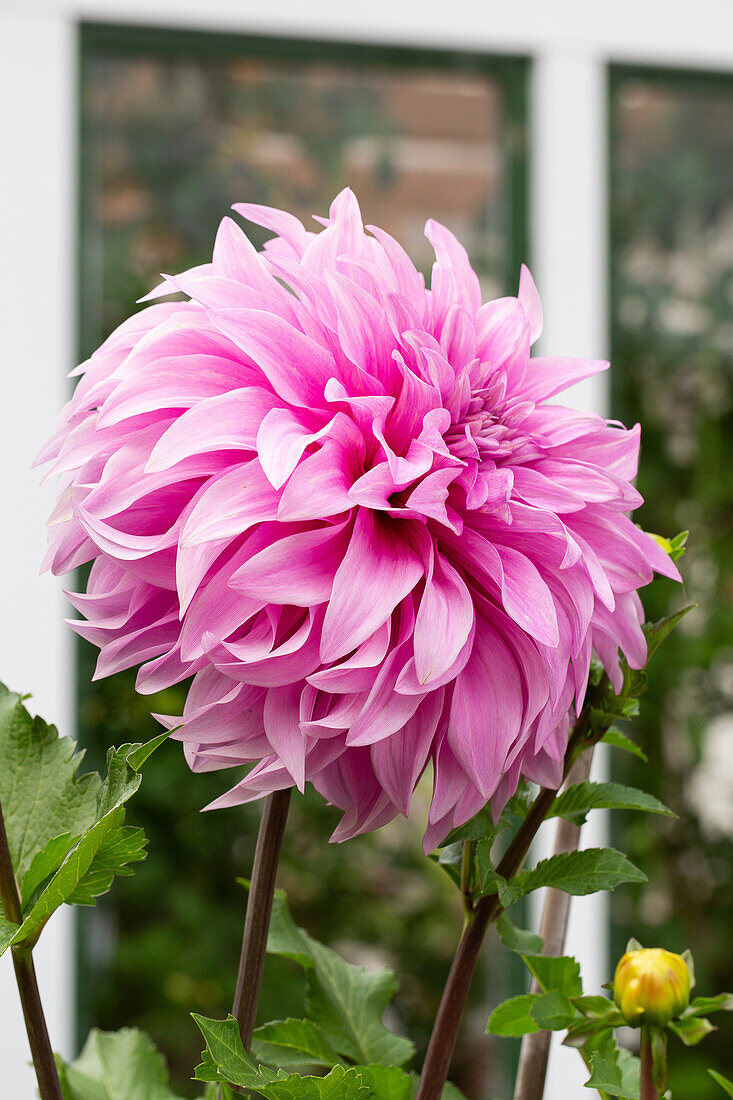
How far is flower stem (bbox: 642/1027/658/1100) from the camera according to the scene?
260 mm

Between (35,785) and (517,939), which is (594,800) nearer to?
Answer: (517,939)

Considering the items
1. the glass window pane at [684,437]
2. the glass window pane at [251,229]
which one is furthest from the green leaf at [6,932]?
the glass window pane at [684,437]

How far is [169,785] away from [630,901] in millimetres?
795

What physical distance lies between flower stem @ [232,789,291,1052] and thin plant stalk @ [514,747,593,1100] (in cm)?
9

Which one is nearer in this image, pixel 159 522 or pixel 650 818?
pixel 159 522

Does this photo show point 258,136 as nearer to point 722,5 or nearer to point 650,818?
point 722,5

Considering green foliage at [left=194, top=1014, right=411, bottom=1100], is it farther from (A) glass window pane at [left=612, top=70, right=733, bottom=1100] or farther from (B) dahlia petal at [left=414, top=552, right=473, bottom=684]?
(A) glass window pane at [left=612, top=70, right=733, bottom=1100]

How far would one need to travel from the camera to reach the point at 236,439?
0.23 metres

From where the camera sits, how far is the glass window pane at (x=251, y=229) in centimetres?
173

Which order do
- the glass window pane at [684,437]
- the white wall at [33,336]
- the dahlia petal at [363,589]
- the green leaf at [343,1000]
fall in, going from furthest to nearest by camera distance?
1. the glass window pane at [684,437]
2. the white wall at [33,336]
3. the green leaf at [343,1000]
4. the dahlia petal at [363,589]

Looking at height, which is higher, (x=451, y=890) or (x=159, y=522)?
(x=159, y=522)

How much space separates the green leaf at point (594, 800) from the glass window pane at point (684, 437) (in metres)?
1.63

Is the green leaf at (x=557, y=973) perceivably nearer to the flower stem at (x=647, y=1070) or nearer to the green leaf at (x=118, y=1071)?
the flower stem at (x=647, y=1070)

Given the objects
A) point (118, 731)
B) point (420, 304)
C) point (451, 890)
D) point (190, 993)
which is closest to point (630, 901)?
point (451, 890)
